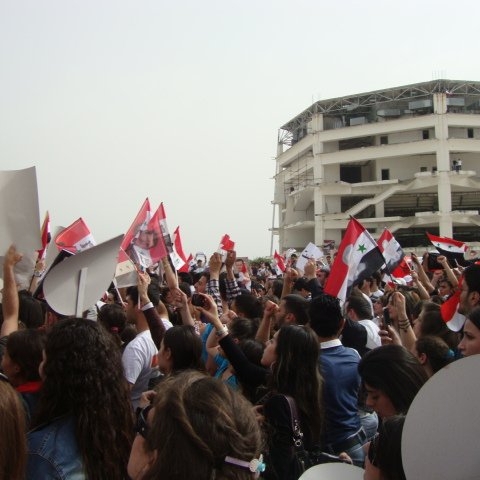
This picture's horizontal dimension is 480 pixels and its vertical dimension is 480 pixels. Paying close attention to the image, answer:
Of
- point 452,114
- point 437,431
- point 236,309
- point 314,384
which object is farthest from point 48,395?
point 452,114

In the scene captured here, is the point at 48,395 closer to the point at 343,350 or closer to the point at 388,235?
the point at 343,350

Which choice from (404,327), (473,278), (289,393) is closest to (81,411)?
(289,393)

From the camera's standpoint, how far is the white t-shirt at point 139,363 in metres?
3.91

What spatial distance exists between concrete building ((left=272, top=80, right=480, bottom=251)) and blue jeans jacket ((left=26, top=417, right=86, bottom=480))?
42.5m

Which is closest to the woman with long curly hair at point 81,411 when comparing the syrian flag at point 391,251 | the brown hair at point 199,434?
the brown hair at point 199,434

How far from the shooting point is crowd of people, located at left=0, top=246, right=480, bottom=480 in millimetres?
1681

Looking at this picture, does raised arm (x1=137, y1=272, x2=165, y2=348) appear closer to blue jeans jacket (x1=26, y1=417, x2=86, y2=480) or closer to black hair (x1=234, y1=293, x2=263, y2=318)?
black hair (x1=234, y1=293, x2=263, y2=318)

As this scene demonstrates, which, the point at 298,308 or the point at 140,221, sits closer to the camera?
the point at 298,308

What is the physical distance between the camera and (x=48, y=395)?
2322mm

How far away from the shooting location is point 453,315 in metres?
4.45

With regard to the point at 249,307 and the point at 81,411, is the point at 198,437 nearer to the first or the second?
the point at 81,411

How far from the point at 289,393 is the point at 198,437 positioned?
4.73ft

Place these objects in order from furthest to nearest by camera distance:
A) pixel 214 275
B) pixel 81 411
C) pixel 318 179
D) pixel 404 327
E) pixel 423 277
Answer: pixel 318 179 < pixel 423 277 < pixel 214 275 < pixel 404 327 < pixel 81 411

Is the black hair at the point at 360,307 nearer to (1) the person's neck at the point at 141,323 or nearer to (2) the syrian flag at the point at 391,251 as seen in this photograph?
(1) the person's neck at the point at 141,323
